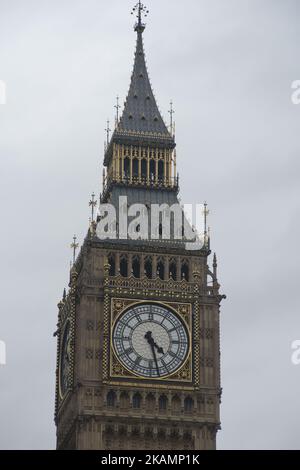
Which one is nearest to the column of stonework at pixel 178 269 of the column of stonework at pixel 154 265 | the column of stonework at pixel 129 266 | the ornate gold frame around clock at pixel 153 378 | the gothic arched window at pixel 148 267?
the column of stonework at pixel 154 265

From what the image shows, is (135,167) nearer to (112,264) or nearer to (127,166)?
(127,166)

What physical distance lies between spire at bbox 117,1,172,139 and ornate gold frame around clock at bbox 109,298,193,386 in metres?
13.0

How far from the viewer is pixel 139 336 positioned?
117438 millimetres

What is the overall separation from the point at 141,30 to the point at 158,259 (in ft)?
60.0

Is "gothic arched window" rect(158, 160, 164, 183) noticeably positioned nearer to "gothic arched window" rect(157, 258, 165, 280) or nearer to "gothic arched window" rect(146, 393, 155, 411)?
"gothic arched window" rect(157, 258, 165, 280)

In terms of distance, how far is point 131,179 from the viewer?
12419 centimetres

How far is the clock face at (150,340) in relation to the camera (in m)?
117

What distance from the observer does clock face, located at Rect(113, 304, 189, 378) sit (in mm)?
116938

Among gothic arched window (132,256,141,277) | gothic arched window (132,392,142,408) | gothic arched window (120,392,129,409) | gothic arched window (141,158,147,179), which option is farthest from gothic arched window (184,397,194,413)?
gothic arched window (141,158,147,179)

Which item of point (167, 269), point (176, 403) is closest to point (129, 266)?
point (167, 269)

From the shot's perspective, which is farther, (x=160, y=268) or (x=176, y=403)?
(x=160, y=268)

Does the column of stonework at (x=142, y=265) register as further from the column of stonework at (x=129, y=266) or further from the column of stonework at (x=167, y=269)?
the column of stonework at (x=167, y=269)

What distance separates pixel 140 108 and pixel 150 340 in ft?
57.7

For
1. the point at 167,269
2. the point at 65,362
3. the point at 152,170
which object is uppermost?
the point at 152,170
